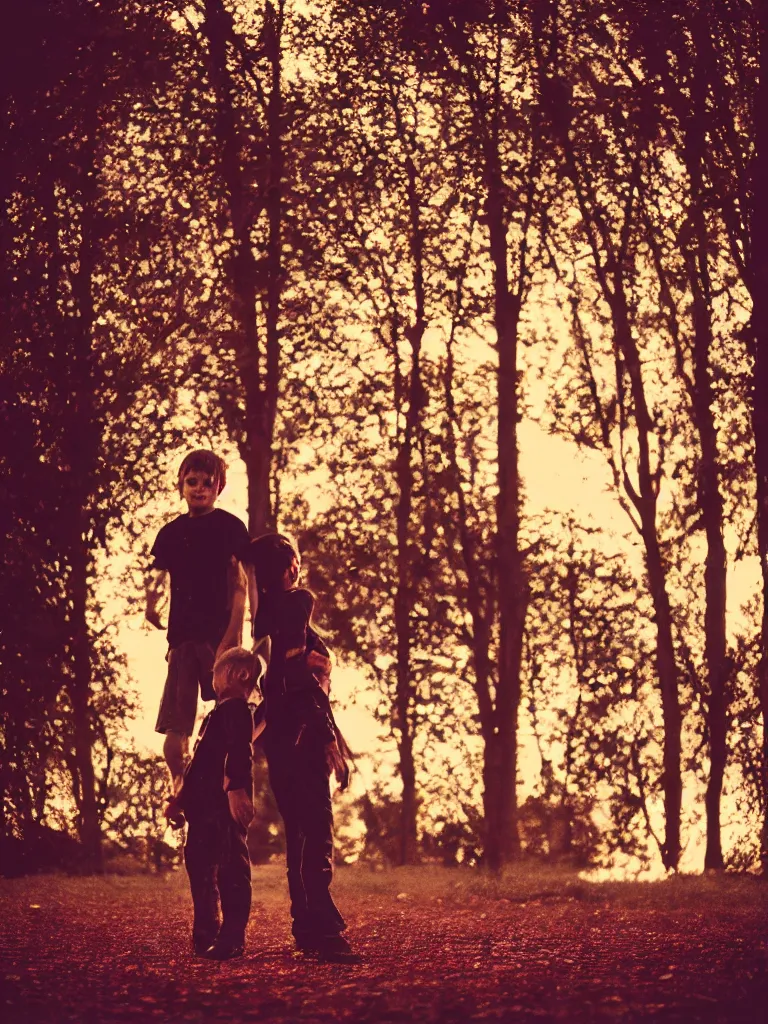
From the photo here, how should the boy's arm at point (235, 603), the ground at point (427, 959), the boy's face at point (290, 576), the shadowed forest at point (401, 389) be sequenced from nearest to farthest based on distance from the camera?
the ground at point (427, 959) < the boy's face at point (290, 576) < the boy's arm at point (235, 603) < the shadowed forest at point (401, 389)

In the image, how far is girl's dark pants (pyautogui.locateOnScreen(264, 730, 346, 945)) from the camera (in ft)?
27.2

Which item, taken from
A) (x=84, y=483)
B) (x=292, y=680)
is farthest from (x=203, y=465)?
(x=84, y=483)

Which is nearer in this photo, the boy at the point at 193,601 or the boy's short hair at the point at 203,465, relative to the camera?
the boy at the point at 193,601

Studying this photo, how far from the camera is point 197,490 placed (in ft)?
31.7

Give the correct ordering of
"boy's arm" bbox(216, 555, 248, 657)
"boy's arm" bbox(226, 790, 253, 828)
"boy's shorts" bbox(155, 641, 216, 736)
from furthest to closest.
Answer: "boy's shorts" bbox(155, 641, 216, 736) < "boy's arm" bbox(216, 555, 248, 657) < "boy's arm" bbox(226, 790, 253, 828)

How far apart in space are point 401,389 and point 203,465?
944 centimetres

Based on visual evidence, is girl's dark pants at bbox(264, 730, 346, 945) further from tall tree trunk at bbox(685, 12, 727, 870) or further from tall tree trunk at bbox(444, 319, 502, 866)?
tall tree trunk at bbox(685, 12, 727, 870)

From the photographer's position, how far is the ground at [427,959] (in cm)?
651


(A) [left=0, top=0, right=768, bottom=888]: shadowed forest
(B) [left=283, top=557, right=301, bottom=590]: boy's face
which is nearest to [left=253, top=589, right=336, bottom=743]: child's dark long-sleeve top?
(B) [left=283, top=557, right=301, bottom=590]: boy's face

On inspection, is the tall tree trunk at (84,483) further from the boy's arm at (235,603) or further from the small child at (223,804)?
the small child at (223,804)

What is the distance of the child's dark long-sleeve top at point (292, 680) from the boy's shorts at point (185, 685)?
1114mm

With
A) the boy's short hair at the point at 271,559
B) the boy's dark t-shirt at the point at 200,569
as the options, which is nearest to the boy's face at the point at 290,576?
the boy's short hair at the point at 271,559

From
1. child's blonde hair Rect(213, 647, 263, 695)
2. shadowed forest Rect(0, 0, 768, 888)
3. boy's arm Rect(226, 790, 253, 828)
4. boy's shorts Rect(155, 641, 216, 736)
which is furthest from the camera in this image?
shadowed forest Rect(0, 0, 768, 888)

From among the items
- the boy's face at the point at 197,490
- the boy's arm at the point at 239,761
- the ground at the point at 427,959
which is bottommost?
the ground at the point at 427,959
